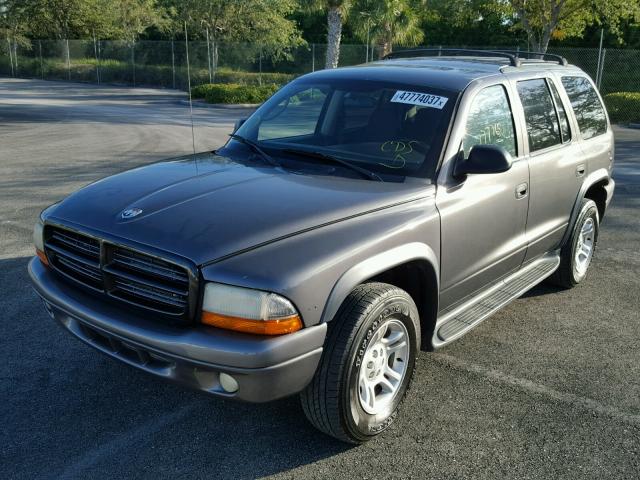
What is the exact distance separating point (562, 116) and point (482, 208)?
1.58 metres

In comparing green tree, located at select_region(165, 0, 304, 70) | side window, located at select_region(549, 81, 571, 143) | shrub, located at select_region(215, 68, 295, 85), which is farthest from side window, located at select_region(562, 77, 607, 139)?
green tree, located at select_region(165, 0, 304, 70)

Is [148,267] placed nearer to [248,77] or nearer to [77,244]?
[77,244]

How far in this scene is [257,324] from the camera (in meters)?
2.76

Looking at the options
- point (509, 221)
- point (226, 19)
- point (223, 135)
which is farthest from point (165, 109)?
point (509, 221)

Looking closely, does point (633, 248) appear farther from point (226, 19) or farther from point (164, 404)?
point (226, 19)

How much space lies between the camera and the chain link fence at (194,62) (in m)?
24.6

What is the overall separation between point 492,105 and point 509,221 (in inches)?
30.2

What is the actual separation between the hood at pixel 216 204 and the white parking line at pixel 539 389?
131 cm

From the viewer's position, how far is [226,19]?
34.8 m

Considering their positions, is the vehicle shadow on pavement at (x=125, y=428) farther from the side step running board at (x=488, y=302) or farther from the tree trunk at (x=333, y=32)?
the tree trunk at (x=333, y=32)

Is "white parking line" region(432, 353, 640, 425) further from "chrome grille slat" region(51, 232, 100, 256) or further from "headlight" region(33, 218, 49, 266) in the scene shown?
"headlight" region(33, 218, 49, 266)

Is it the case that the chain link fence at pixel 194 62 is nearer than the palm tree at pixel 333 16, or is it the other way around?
the chain link fence at pixel 194 62

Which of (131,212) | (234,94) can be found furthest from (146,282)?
(234,94)

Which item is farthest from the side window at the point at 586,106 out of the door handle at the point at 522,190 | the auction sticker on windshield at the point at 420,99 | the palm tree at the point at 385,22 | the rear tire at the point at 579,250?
the palm tree at the point at 385,22
